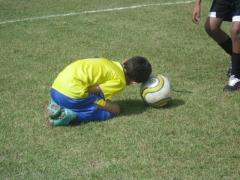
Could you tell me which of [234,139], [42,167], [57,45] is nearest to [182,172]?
[234,139]

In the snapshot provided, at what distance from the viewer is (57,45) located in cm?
805

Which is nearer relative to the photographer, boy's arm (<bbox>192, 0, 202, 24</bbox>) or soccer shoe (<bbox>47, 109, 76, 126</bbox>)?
soccer shoe (<bbox>47, 109, 76, 126</bbox>)

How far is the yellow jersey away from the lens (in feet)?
15.8

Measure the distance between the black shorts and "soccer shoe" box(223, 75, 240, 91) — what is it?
0.76 metres

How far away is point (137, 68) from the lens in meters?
4.99

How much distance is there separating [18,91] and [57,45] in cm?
224

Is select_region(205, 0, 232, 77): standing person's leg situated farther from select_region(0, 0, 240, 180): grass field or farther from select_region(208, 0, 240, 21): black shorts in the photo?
select_region(0, 0, 240, 180): grass field

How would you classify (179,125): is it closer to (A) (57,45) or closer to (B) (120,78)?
(B) (120,78)

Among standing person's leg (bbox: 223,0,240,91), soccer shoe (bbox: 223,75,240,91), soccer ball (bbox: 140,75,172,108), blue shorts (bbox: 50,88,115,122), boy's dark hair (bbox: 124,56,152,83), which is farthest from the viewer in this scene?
soccer shoe (bbox: 223,75,240,91)

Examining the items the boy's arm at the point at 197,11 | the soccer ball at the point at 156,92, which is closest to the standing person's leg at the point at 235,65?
the boy's arm at the point at 197,11

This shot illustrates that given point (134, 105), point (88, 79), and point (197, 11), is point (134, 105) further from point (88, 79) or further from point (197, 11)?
point (197, 11)

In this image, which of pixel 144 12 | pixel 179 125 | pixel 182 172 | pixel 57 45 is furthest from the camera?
pixel 144 12

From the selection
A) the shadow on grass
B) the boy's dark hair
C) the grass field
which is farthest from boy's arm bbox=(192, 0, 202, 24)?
the boy's dark hair

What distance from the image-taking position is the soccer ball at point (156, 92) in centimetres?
514
